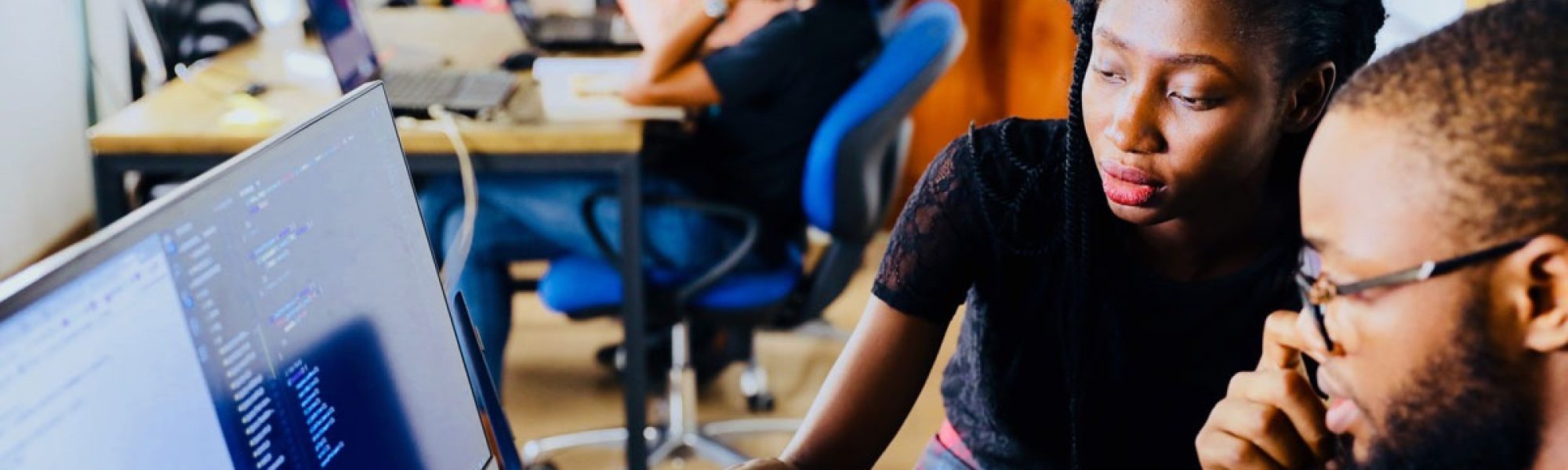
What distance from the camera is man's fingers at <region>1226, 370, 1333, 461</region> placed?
2.89 feet

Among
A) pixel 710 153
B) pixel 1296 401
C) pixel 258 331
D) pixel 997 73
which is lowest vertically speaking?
pixel 997 73

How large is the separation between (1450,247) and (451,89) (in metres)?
1.77

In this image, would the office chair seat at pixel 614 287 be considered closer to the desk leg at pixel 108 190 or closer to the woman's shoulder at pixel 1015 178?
the desk leg at pixel 108 190

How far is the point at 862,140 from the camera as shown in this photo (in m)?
2.00

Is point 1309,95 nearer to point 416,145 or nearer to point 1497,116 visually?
point 1497,116

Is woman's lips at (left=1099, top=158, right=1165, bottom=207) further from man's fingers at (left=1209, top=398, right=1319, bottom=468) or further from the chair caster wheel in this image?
the chair caster wheel

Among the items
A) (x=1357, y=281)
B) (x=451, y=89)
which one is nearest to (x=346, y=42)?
(x=451, y=89)

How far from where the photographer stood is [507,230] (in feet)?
7.18

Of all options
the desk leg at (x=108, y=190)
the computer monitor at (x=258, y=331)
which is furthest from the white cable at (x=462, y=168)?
the computer monitor at (x=258, y=331)

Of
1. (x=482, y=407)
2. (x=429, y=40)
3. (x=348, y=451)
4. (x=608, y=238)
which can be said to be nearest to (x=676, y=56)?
(x=608, y=238)

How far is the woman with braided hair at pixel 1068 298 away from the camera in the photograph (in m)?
1.13

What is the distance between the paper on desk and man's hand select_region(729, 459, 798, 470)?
1062 mm

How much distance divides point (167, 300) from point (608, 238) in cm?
147

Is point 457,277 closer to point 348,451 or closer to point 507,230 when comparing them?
point 348,451
